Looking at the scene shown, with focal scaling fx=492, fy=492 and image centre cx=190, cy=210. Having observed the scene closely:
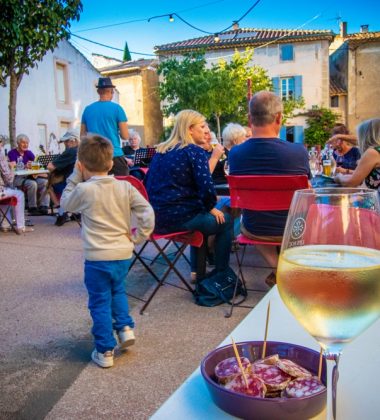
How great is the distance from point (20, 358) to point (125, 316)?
734 mm

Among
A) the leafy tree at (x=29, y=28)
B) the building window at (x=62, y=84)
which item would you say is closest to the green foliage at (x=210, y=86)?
the building window at (x=62, y=84)

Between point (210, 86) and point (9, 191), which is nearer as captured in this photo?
point (9, 191)

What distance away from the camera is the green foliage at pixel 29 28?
10.9 m

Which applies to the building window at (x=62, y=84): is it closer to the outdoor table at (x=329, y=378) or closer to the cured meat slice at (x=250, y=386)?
the outdoor table at (x=329, y=378)

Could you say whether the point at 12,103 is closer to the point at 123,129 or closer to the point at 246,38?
the point at 123,129

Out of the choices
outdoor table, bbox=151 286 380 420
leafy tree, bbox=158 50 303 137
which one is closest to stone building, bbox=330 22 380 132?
leafy tree, bbox=158 50 303 137

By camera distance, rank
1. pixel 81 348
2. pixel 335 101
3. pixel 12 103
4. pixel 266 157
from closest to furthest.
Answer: pixel 81 348 < pixel 266 157 < pixel 12 103 < pixel 335 101

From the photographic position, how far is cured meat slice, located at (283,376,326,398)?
59cm

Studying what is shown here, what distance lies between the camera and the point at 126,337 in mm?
3137

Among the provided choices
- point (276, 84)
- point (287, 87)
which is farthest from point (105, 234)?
point (287, 87)

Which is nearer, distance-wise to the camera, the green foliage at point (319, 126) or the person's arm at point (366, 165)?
the person's arm at point (366, 165)

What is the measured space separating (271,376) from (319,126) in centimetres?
3578

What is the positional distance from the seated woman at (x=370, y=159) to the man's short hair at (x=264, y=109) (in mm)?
833

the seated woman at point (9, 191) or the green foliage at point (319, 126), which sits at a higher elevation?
the green foliage at point (319, 126)
